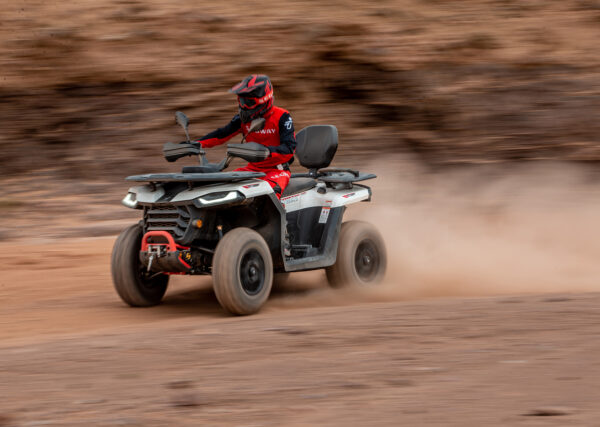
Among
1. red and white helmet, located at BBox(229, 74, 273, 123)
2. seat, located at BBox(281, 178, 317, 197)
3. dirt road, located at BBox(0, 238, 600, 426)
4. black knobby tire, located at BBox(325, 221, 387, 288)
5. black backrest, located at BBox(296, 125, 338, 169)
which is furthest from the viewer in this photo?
black backrest, located at BBox(296, 125, 338, 169)

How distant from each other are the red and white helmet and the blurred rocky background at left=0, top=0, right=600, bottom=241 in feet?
33.0

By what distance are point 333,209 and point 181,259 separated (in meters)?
1.99

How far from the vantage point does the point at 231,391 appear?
183 inches

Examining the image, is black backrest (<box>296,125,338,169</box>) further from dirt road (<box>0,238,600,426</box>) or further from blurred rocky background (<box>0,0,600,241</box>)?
blurred rocky background (<box>0,0,600,241</box>)

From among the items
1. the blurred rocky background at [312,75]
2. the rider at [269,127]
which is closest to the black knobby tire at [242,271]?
the rider at [269,127]

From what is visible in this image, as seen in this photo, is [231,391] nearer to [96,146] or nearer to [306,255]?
[306,255]

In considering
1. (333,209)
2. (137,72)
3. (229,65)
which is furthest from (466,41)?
(333,209)

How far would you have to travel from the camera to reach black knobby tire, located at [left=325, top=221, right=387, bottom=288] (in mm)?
8641

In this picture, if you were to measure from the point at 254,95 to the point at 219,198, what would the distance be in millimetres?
1224

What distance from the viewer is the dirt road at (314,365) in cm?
427

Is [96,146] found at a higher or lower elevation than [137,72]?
lower

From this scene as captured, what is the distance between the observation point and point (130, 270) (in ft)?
25.4

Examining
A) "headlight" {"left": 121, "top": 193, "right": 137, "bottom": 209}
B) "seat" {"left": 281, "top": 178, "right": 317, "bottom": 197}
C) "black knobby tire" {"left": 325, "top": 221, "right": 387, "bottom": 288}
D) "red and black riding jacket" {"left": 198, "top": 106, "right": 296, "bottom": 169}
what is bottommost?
"black knobby tire" {"left": 325, "top": 221, "right": 387, "bottom": 288}

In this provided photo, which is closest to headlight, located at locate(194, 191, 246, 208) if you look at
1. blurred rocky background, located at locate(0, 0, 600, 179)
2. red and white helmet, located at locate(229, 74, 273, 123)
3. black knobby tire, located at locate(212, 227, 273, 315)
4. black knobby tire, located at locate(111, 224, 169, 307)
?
black knobby tire, located at locate(212, 227, 273, 315)
